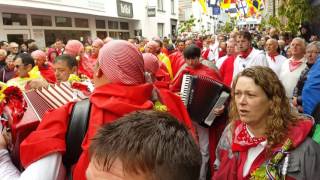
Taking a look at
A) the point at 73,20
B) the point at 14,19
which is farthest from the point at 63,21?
the point at 14,19

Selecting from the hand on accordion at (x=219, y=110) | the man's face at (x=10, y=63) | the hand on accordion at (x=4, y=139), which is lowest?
the hand on accordion at (x=219, y=110)

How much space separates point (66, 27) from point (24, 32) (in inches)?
144

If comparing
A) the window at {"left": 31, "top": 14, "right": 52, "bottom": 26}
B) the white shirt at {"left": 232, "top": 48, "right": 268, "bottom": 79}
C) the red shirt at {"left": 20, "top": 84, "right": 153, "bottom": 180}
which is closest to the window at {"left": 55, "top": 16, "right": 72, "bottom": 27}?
→ the window at {"left": 31, "top": 14, "right": 52, "bottom": 26}

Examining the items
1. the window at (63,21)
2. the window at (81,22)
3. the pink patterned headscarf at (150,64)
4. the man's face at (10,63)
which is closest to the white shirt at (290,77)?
the pink patterned headscarf at (150,64)

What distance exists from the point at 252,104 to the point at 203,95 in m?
1.52

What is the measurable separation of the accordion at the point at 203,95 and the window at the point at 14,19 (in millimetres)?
12309

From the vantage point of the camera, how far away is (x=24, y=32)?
1540cm

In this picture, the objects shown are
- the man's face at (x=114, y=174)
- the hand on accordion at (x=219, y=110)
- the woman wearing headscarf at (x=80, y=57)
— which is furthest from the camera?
the woman wearing headscarf at (x=80, y=57)

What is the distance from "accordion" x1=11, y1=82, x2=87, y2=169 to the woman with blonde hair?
116cm

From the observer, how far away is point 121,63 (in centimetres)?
197

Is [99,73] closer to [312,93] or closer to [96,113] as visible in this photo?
[96,113]

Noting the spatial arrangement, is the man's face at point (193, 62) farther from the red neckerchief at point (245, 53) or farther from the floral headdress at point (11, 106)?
the floral headdress at point (11, 106)

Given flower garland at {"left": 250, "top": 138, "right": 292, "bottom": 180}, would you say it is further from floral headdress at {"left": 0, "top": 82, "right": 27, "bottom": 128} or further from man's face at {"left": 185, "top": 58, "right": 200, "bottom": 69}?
man's face at {"left": 185, "top": 58, "right": 200, "bottom": 69}

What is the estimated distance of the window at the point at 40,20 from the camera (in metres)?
16.1
